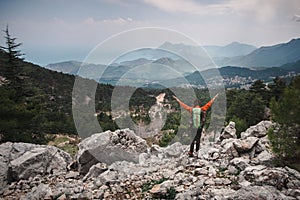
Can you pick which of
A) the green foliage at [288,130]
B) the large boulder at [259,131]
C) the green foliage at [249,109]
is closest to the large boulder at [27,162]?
the green foliage at [288,130]

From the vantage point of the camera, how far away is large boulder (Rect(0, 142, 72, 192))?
9.57m

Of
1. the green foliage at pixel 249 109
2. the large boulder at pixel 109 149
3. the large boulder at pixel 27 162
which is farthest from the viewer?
the green foliage at pixel 249 109

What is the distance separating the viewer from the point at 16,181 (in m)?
9.50

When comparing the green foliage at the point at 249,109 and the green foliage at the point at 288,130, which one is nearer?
the green foliage at the point at 288,130

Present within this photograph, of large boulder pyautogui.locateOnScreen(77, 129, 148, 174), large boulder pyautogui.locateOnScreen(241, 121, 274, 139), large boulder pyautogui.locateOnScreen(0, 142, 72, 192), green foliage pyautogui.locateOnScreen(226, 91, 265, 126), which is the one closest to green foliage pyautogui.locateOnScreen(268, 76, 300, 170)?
large boulder pyautogui.locateOnScreen(241, 121, 274, 139)

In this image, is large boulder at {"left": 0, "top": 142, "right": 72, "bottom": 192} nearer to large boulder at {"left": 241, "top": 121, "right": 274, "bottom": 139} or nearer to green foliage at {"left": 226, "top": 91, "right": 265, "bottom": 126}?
large boulder at {"left": 241, "top": 121, "right": 274, "bottom": 139}

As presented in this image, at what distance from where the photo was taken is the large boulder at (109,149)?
10586mm

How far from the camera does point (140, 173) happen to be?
28.0ft

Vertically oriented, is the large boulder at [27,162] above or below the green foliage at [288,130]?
below

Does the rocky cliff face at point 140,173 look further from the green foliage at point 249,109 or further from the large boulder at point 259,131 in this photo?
the green foliage at point 249,109

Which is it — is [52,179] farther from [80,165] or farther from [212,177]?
[212,177]

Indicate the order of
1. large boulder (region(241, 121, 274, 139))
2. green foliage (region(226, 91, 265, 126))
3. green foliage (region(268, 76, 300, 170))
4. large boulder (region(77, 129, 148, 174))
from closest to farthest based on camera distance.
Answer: green foliage (region(268, 76, 300, 170)), large boulder (region(77, 129, 148, 174)), large boulder (region(241, 121, 274, 139)), green foliage (region(226, 91, 265, 126))

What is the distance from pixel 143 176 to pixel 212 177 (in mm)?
2469

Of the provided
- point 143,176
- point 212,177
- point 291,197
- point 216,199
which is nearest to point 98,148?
point 143,176
